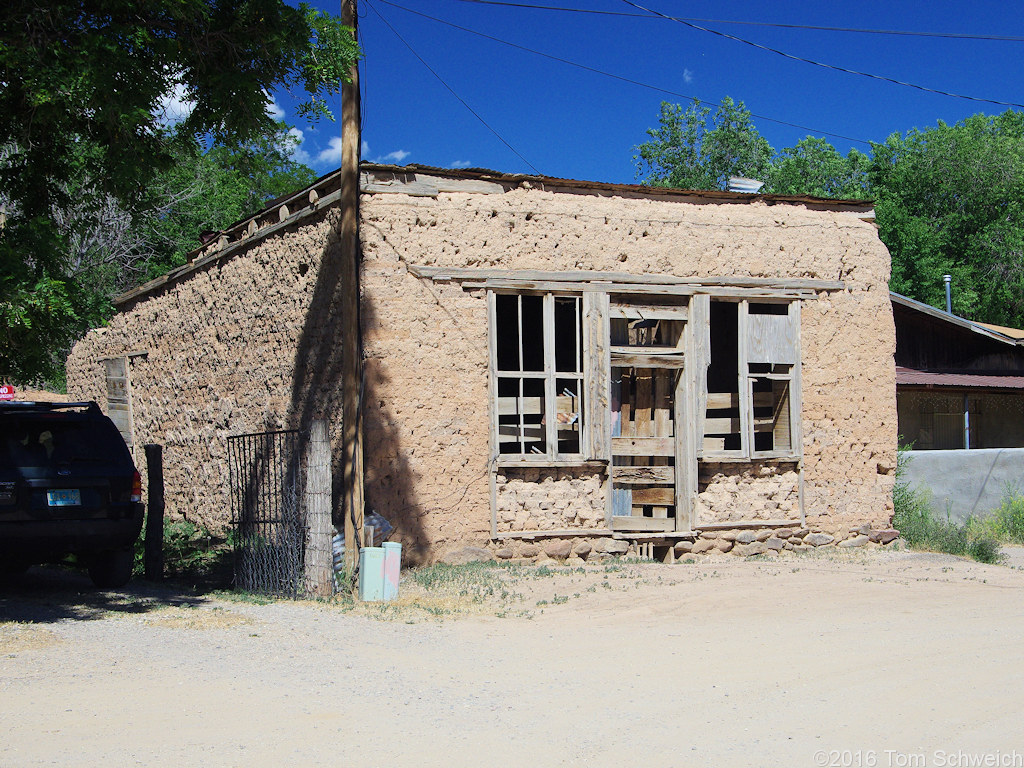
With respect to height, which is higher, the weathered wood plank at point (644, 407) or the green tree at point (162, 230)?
the green tree at point (162, 230)

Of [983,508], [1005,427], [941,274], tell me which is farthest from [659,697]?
[941,274]

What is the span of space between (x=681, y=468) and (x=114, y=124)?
7.21 metres

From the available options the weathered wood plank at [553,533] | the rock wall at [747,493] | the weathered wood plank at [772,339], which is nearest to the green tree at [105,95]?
the weathered wood plank at [553,533]

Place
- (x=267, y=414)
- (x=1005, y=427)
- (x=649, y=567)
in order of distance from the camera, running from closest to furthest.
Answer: (x=649, y=567) < (x=267, y=414) < (x=1005, y=427)

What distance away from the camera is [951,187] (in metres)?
34.6

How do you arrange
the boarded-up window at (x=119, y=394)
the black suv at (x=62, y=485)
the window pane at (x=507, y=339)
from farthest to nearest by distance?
the boarded-up window at (x=119, y=394)
the window pane at (x=507, y=339)
the black suv at (x=62, y=485)

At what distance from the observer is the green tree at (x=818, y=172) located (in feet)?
123

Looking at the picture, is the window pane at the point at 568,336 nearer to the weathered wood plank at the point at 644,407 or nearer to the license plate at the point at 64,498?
the weathered wood plank at the point at 644,407

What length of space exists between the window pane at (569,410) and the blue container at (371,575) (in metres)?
3.15

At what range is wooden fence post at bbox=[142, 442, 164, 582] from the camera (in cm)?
1009

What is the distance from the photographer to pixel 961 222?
34312mm

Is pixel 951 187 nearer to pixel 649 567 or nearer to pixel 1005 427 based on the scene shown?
pixel 1005 427

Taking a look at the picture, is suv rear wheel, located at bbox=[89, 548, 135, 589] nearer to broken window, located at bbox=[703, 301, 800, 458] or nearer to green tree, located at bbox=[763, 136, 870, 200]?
A: broken window, located at bbox=[703, 301, 800, 458]

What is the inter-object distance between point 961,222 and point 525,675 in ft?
109
